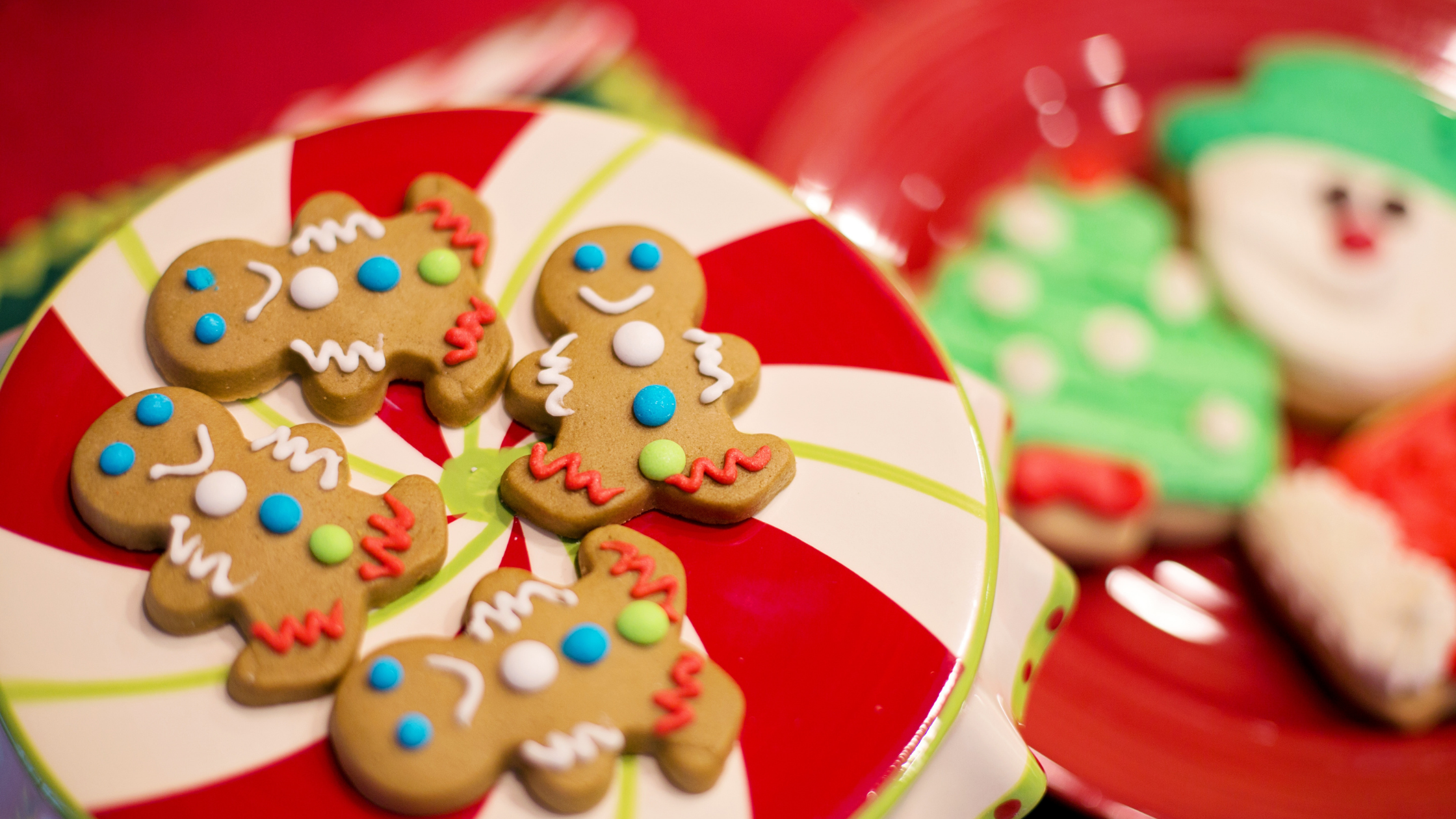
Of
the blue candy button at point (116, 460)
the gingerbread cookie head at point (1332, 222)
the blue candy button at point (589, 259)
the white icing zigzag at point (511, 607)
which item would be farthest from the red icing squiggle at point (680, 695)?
the gingerbread cookie head at point (1332, 222)

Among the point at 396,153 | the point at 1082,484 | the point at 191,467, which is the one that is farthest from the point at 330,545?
the point at 1082,484

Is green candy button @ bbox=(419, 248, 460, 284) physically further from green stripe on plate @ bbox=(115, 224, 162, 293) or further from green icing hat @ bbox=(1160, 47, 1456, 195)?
green icing hat @ bbox=(1160, 47, 1456, 195)

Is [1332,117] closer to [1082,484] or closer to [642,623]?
[1082,484]

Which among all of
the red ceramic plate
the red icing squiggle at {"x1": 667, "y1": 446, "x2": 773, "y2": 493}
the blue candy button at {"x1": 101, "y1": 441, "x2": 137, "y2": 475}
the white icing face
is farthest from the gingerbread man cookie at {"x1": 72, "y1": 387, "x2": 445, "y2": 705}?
the white icing face

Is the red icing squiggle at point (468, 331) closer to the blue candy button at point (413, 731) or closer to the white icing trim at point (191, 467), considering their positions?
the white icing trim at point (191, 467)

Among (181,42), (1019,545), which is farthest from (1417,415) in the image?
(181,42)

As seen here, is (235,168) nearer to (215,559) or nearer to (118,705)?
(215,559)
